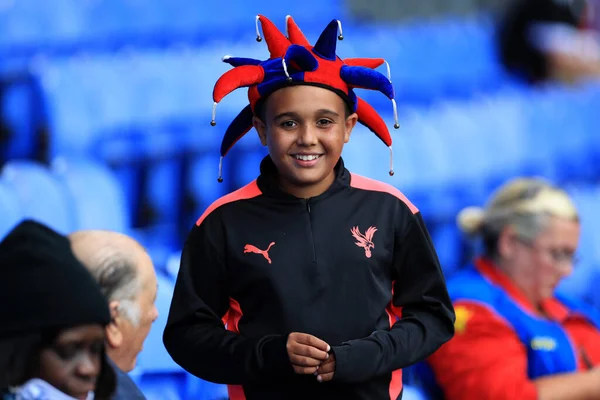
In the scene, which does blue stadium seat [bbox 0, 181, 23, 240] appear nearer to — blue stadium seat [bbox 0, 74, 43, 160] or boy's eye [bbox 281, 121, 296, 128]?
blue stadium seat [bbox 0, 74, 43, 160]

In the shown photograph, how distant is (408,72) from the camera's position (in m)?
6.09

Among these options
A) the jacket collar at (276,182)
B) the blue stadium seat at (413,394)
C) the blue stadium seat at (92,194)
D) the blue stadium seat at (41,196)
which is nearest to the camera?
the jacket collar at (276,182)

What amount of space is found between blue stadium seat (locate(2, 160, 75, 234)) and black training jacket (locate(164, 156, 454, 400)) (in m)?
1.23

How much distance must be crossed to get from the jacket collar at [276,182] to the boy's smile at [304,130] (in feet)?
0.14

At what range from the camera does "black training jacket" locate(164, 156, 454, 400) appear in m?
1.93

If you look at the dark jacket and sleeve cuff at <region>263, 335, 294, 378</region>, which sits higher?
sleeve cuff at <region>263, 335, 294, 378</region>

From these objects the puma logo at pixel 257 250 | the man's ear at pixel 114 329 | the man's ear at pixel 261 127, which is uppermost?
the man's ear at pixel 261 127

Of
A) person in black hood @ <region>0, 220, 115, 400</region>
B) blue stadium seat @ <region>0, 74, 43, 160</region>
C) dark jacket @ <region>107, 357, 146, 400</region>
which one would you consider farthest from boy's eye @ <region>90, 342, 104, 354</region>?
blue stadium seat @ <region>0, 74, 43, 160</region>

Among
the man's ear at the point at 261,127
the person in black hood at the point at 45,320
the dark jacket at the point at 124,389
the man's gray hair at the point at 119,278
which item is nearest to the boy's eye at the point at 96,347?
the person in black hood at the point at 45,320

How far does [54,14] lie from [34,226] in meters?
3.24

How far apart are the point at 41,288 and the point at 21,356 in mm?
116

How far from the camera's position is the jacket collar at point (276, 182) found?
2.04 metres

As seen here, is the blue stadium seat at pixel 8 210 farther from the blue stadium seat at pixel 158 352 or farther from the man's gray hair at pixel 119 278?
the man's gray hair at pixel 119 278

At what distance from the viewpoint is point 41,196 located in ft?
10.5
